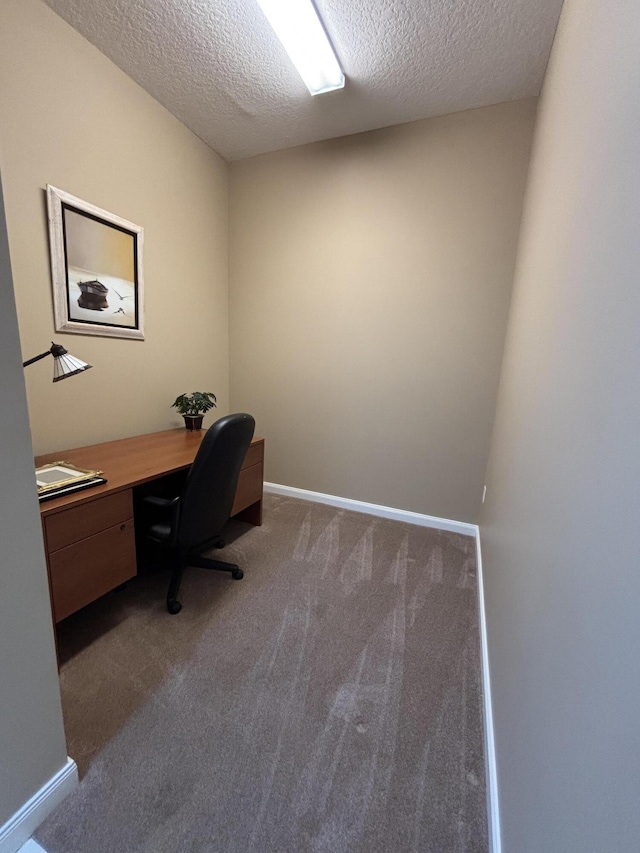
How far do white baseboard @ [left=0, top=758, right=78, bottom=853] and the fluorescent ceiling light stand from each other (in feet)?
10.1

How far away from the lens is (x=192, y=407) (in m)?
2.56

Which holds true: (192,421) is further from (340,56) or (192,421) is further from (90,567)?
(340,56)

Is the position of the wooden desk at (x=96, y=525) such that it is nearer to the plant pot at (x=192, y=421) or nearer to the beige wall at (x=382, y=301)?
the plant pot at (x=192, y=421)

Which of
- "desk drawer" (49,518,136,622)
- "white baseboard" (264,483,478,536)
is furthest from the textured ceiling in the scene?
"white baseboard" (264,483,478,536)

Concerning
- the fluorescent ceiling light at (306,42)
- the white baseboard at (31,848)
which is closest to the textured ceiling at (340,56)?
the fluorescent ceiling light at (306,42)

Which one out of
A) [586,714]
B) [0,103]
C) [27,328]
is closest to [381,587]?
[586,714]

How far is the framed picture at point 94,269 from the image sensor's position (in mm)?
1772

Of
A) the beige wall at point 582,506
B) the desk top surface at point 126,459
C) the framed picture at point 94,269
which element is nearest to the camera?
the beige wall at point 582,506

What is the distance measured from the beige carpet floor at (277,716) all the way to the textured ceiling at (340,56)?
116 inches

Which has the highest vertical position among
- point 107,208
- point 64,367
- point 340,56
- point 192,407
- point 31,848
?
point 340,56

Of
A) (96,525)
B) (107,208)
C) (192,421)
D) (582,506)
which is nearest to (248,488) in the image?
(192,421)

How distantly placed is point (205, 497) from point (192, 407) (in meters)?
1.13

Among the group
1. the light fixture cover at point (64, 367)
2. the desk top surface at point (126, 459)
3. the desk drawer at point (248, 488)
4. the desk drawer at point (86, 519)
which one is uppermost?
the light fixture cover at point (64, 367)

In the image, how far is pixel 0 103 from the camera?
1493 mm
